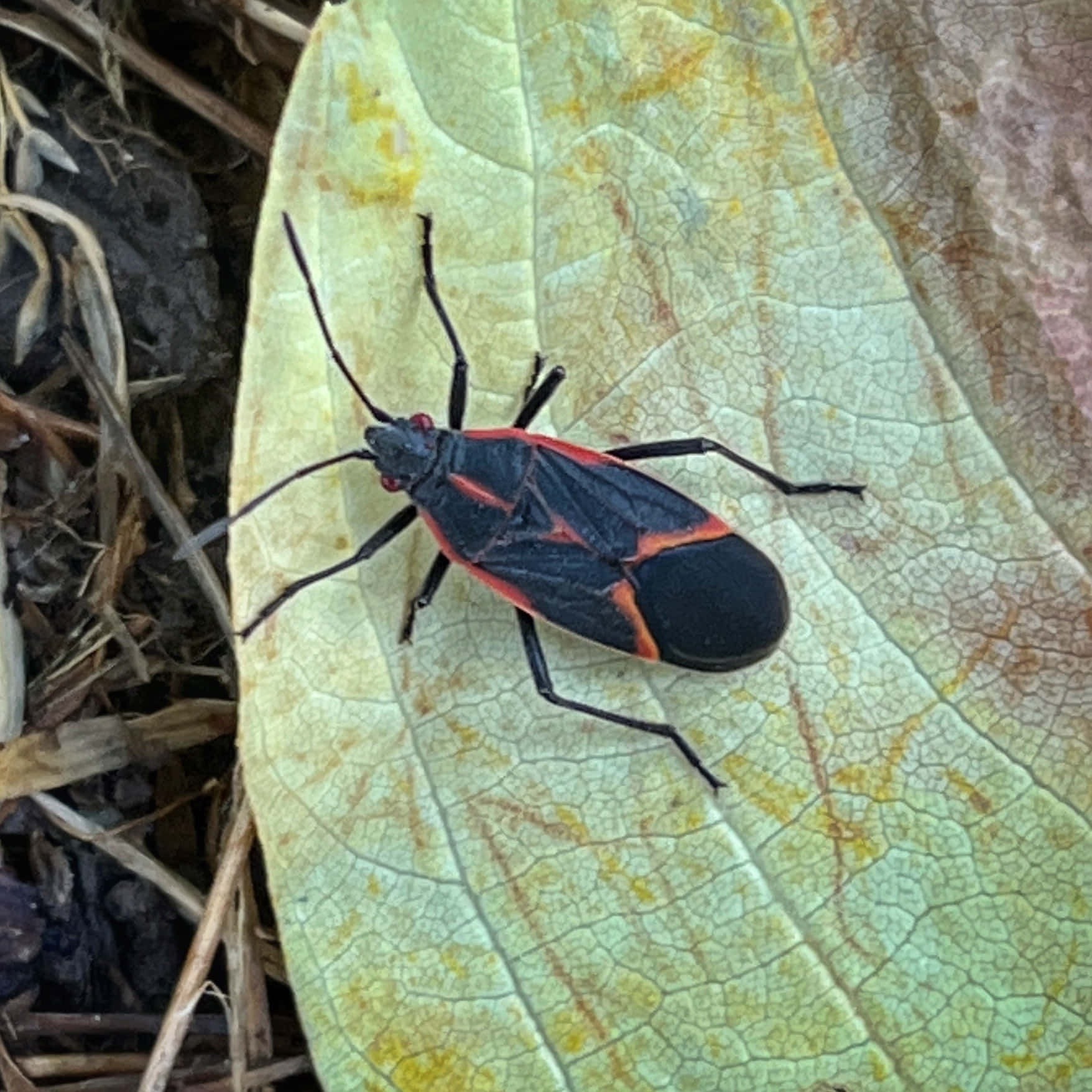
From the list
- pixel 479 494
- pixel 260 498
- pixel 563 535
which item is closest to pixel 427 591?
pixel 479 494

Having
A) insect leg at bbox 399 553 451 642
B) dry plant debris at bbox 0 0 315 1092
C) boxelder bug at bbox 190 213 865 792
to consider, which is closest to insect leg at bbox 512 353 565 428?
boxelder bug at bbox 190 213 865 792

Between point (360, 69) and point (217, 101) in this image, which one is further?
point (217, 101)

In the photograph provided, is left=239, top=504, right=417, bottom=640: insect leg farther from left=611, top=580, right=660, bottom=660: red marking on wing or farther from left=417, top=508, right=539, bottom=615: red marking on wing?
left=611, top=580, right=660, bottom=660: red marking on wing

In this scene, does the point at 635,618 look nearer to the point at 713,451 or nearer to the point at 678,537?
the point at 678,537

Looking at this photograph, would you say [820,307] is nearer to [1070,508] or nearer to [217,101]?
[1070,508]

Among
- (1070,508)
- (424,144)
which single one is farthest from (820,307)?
(424,144)
